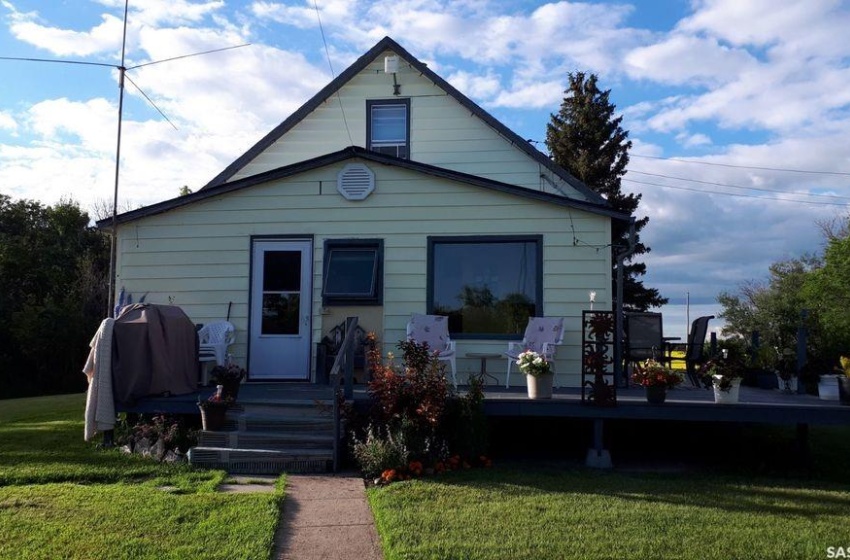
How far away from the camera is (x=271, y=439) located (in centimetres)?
753

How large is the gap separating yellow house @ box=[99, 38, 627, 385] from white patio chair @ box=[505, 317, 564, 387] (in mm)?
242

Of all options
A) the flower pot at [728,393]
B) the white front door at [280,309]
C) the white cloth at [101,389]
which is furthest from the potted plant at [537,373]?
the white cloth at [101,389]

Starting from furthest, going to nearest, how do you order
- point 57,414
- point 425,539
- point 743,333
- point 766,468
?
point 743,333 < point 57,414 < point 766,468 < point 425,539

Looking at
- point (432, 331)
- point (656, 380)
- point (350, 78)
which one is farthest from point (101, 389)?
point (350, 78)

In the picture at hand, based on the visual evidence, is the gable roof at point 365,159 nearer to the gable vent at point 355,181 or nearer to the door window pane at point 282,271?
the gable vent at point 355,181

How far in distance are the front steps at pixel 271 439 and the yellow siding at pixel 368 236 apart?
82.0 inches

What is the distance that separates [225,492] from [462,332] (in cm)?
424

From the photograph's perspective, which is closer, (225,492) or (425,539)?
(425,539)

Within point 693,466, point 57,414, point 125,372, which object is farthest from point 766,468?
point 57,414

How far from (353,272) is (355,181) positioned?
4.08ft

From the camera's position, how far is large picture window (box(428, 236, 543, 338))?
9.63m

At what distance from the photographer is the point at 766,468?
791cm

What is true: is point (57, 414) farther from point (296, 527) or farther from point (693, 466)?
point (693, 466)

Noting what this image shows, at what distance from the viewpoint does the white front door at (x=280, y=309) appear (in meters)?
9.96
